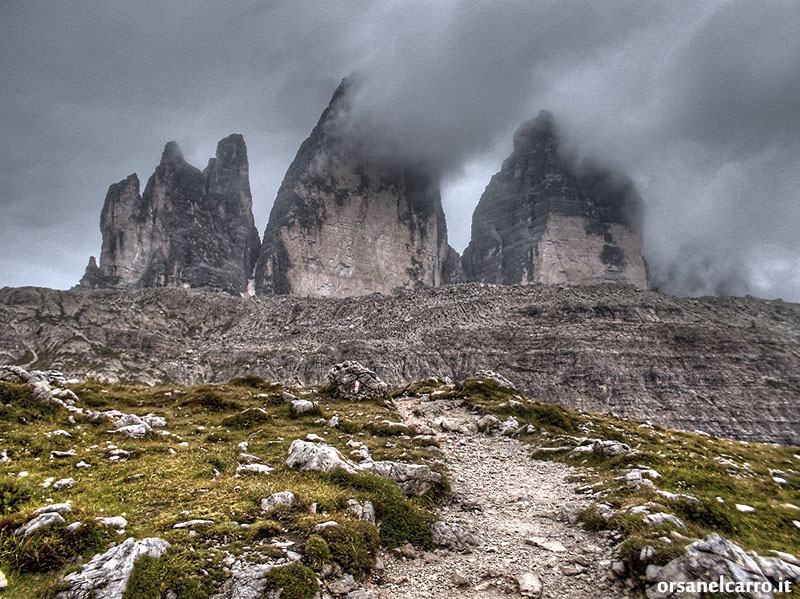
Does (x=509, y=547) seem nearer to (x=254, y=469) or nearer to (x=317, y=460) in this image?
(x=317, y=460)

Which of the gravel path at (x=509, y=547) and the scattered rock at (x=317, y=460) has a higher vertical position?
the scattered rock at (x=317, y=460)

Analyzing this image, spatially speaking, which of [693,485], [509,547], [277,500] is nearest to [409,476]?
[509,547]

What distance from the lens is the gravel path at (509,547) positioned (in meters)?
8.92

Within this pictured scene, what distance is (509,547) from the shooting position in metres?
10.8

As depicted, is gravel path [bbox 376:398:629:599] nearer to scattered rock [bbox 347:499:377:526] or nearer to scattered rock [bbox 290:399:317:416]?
scattered rock [bbox 347:499:377:526]

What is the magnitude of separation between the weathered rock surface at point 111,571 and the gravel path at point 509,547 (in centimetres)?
446

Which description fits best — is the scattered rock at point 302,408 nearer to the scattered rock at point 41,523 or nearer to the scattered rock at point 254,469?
the scattered rock at point 254,469

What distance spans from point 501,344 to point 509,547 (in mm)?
105453

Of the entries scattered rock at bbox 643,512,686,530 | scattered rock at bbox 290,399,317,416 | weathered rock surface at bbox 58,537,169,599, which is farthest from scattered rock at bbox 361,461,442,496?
scattered rock at bbox 290,399,317,416

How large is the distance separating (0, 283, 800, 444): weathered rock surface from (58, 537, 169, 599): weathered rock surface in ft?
308

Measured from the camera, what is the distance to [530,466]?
1912cm

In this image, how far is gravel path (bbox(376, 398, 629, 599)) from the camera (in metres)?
8.92

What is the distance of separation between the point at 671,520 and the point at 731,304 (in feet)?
542

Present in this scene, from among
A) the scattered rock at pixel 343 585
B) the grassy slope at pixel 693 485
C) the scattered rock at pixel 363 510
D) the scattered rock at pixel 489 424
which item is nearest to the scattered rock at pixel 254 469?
the scattered rock at pixel 363 510
